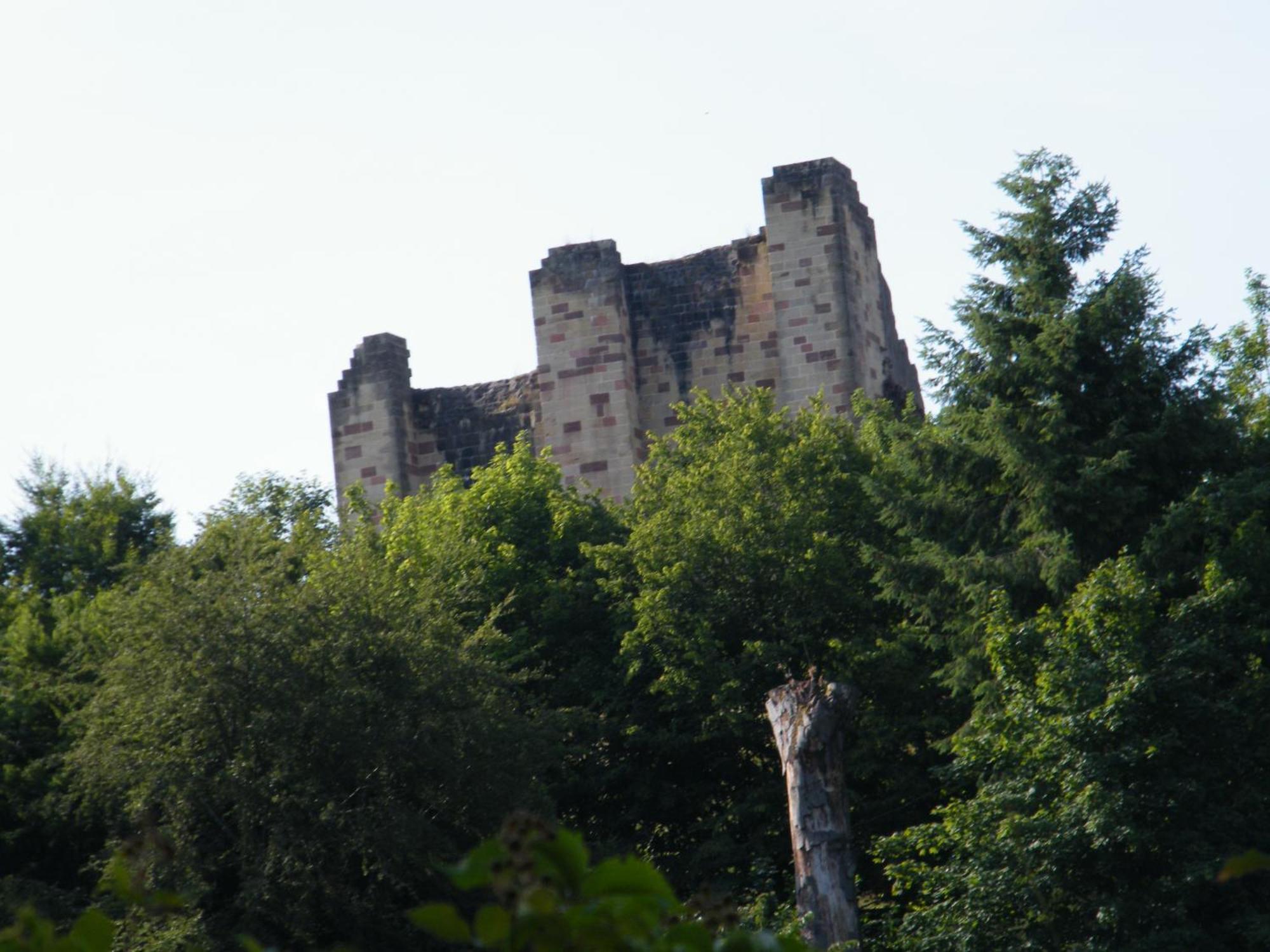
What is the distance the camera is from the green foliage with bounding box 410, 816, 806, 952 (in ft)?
12.9

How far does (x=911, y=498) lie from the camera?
2186 centimetres

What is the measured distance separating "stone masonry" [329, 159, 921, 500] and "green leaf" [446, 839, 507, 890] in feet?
89.6

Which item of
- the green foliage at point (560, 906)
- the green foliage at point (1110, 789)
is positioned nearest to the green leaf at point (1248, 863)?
the green foliage at point (560, 906)

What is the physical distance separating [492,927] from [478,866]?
0.45 ft

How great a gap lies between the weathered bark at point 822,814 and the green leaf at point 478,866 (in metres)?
13.5

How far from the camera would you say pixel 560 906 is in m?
4.16

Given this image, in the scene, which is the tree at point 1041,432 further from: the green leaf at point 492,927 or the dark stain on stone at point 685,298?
the green leaf at point 492,927

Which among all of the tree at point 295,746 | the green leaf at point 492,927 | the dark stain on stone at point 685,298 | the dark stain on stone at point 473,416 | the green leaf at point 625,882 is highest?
the dark stain on stone at point 685,298

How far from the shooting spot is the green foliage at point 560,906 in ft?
12.9

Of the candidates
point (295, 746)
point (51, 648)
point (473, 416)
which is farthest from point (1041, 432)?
point (473, 416)

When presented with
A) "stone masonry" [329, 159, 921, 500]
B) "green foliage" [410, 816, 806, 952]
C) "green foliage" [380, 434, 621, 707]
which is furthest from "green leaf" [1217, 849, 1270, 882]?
"stone masonry" [329, 159, 921, 500]

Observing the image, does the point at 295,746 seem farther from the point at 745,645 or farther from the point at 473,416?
the point at 473,416

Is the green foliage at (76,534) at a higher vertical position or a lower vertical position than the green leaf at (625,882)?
higher

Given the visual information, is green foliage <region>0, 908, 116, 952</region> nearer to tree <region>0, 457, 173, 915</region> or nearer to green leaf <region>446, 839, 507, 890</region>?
green leaf <region>446, 839, 507, 890</region>
